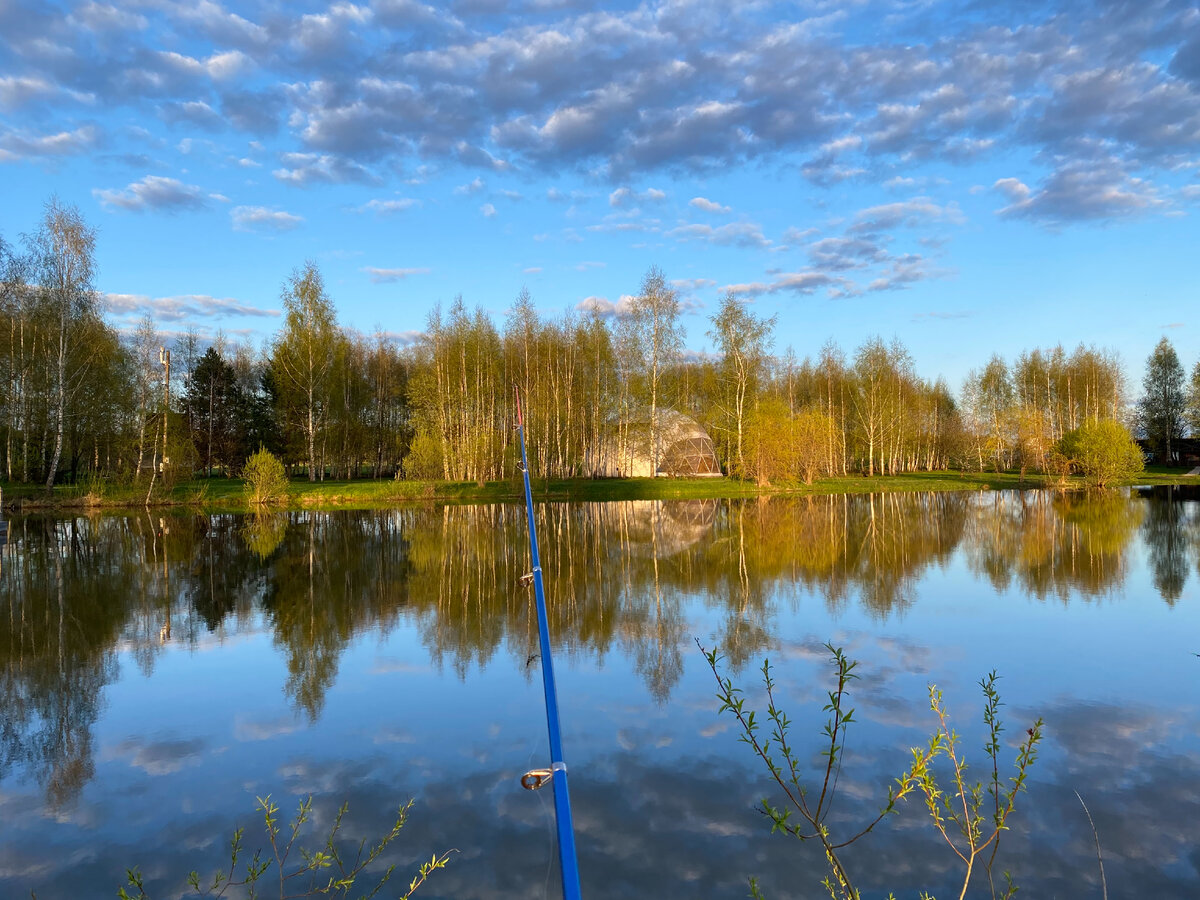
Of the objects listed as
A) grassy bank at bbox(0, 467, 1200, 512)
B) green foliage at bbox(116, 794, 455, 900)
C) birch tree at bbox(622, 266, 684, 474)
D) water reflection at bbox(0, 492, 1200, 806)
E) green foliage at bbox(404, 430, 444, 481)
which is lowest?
green foliage at bbox(116, 794, 455, 900)

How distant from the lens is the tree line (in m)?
30.2

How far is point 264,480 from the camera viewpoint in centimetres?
2725

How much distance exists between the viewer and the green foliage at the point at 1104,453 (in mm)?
34281

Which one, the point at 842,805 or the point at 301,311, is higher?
the point at 301,311

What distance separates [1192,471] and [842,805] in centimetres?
6051

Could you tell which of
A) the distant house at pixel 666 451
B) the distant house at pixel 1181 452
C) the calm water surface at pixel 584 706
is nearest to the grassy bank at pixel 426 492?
the distant house at pixel 666 451

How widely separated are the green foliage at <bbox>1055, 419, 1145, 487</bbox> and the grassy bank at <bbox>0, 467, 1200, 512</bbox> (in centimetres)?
164

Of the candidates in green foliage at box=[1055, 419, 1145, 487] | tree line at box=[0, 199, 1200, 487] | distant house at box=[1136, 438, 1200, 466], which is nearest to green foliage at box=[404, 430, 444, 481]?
tree line at box=[0, 199, 1200, 487]

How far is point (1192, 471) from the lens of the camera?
5034cm

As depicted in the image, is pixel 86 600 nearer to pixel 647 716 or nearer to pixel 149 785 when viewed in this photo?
pixel 149 785

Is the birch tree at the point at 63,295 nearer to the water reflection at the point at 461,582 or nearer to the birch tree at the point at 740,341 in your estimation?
the water reflection at the point at 461,582

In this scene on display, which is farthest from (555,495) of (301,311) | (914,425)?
(914,425)

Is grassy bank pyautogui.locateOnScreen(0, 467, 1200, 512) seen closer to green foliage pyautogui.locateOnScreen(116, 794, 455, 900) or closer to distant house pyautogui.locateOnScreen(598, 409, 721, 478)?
distant house pyautogui.locateOnScreen(598, 409, 721, 478)

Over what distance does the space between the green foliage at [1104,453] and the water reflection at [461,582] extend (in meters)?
13.5
